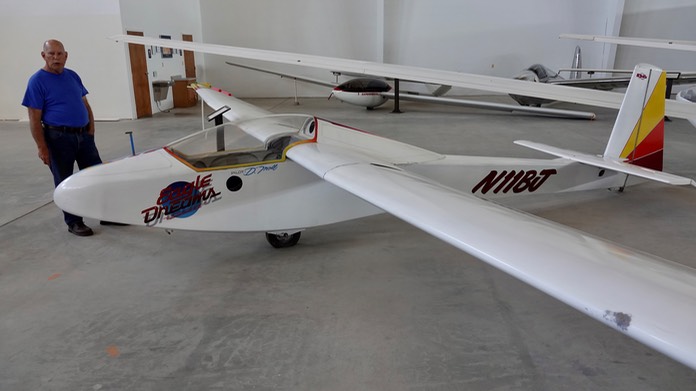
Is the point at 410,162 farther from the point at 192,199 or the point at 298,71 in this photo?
the point at 298,71

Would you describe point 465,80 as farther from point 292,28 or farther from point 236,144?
point 292,28

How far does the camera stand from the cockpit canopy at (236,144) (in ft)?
12.9

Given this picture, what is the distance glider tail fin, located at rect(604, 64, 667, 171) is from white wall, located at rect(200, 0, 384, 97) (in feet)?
46.3

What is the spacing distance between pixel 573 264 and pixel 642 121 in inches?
164

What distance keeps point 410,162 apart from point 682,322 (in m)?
3.16

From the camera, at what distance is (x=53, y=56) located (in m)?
4.38

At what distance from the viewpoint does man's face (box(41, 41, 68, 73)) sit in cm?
437

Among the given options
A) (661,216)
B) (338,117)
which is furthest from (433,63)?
(661,216)

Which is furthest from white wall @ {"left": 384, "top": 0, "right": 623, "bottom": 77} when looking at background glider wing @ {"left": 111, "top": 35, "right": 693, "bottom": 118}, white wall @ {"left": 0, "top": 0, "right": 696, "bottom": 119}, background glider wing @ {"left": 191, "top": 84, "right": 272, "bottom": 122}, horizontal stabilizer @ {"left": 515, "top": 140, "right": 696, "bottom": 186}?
horizontal stabilizer @ {"left": 515, "top": 140, "right": 696, "bottom": 186}

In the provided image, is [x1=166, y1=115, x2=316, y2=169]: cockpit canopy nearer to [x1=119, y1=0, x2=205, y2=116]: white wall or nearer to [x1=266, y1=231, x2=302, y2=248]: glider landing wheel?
[x1=266, y1=231, x2=302, y2=248]: glider landing wheel

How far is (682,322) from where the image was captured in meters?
1.38

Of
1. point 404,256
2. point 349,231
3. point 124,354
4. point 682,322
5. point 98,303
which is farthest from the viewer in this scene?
point 349,231

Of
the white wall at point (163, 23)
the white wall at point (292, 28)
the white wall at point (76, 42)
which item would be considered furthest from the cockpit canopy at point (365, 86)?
the white wall at point (76, 42)

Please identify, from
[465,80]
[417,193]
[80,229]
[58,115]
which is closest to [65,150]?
[58,115]
